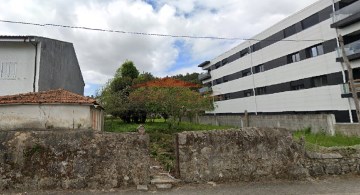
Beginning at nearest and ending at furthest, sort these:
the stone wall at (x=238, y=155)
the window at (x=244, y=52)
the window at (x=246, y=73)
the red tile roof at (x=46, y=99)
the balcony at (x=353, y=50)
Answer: the stone wall at (x=238, y=155) < the red tile roof at (x=46, y=99) < the balcony at (x=353, y=50) < the window at (x=246, y=73) < the window at (x=244, y=52)

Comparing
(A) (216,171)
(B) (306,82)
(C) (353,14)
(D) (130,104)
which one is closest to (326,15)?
(C) (353,14)

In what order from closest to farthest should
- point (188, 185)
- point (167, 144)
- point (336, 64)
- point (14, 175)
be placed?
1. point (14, 175)
2. point (188, 185)
3. point (167, 144)
4. point (336, 64)

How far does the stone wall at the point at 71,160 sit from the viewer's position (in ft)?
20.3

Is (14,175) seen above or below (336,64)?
below

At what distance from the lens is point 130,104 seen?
2073 cm

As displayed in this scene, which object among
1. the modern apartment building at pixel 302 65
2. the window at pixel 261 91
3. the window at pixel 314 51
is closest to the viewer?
the modern apartment building at pixel 302 65

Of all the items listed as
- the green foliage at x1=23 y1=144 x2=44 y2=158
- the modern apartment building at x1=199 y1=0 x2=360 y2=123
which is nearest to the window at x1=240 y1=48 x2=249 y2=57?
the modern apartment building at x1=199 y1=0 x2=360 y2=123

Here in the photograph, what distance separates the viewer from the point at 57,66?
17797 mm

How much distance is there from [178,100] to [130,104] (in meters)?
4.48

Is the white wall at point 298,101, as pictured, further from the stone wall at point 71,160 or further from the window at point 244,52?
the stone wall at point 71,160

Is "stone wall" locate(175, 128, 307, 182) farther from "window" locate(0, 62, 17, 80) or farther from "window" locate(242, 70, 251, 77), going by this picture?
"window" locate(242, 70, 251, 77)

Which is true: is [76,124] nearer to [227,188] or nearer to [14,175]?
[14,175]

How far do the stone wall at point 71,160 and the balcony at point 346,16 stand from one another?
2181cm

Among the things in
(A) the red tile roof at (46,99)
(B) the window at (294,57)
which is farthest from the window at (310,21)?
(A) the red tile roof at (46,99)
